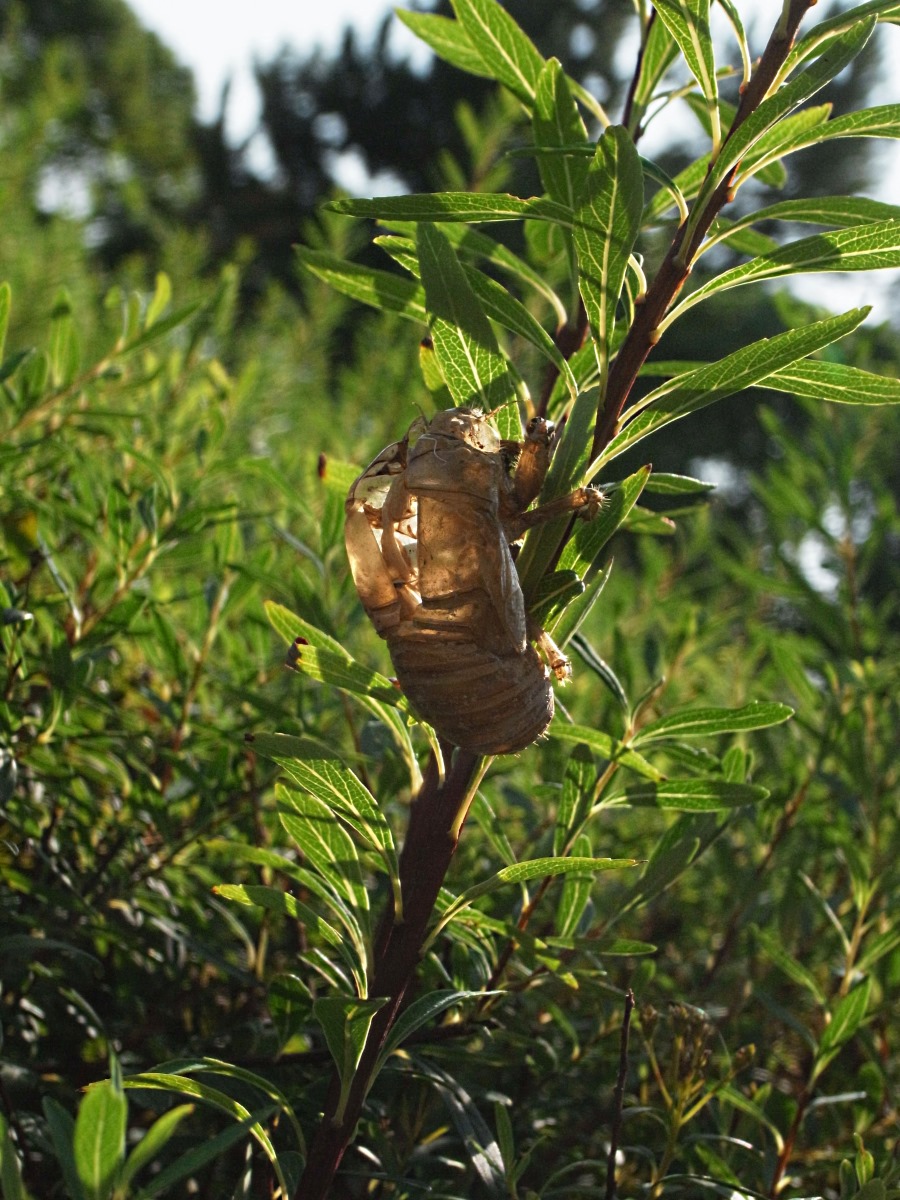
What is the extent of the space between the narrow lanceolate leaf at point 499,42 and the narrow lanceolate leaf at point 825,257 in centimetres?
32

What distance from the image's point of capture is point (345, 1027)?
77 cm

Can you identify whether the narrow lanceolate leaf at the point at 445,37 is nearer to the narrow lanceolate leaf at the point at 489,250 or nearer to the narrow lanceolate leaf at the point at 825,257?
the narrow lanceolate leaf at the point at 489,250

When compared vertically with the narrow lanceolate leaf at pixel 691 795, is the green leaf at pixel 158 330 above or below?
above

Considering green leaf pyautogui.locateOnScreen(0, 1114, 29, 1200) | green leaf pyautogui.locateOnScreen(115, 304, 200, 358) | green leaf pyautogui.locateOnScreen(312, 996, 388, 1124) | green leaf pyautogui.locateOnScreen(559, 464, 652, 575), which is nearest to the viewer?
green leaf pyautogui.locateOnScreen(0, 1114, 29, 1200)

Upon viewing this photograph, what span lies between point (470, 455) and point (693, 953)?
1.05m

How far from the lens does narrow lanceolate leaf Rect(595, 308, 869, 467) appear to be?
0.82 m

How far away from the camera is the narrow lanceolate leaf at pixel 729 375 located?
82 centimetres

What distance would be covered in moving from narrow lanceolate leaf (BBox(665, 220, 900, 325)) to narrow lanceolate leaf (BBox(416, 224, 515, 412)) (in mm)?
156

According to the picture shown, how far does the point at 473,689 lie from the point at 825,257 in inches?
18.4

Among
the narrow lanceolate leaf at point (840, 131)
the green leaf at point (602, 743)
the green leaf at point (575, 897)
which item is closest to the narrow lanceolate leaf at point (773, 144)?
the narrow lanceolate leaf at point (840, 131)

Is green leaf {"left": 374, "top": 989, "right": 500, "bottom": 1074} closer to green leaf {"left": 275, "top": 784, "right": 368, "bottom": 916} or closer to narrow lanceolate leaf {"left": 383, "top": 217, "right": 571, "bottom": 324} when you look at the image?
green leaf {"left": 275, "top": 784, "right": 368, "bottom": 916}

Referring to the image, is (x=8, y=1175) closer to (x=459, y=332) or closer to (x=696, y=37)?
(x=459, y=332)

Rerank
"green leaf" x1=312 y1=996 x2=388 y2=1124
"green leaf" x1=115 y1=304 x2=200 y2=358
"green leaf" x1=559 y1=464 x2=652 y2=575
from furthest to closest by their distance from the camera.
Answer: "green leaf" x1=115 y1=304 x2=200 y2=358
"green leaf" x1=559 y1=464 x2=652 y2=575
"green leaf" x1=312 y1=996 x2=388 y2=1124

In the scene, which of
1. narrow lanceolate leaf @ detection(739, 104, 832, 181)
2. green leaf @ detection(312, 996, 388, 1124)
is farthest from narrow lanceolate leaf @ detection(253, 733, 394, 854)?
narrow lanceolate leaf @ detection(739, 104, 832, 181)
